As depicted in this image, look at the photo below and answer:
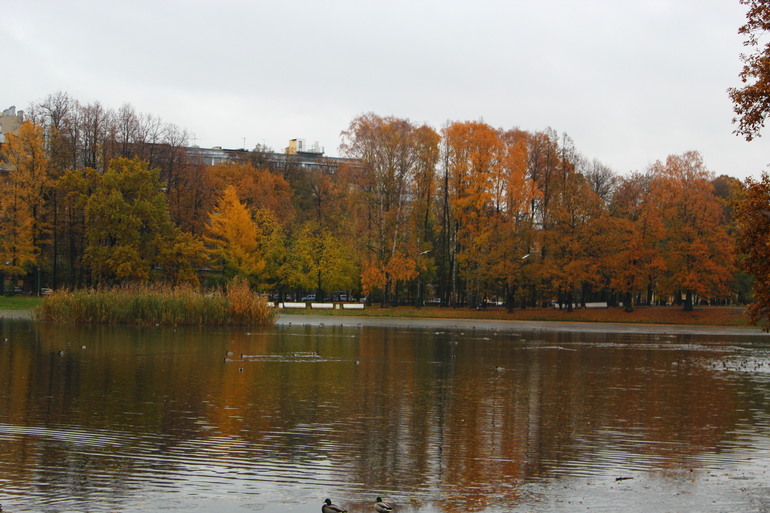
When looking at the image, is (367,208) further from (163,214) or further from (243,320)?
(243,320)

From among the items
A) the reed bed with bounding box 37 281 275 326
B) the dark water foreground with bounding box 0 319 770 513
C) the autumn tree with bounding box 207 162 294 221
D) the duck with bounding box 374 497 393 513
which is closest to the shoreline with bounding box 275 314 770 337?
the reed bed with bounding box 37 281 275 326

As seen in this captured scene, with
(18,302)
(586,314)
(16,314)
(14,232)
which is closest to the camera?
(16,314)

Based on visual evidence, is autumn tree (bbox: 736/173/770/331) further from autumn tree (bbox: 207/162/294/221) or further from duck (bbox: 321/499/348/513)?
autumn tree (bbox: 207/162/294/221)

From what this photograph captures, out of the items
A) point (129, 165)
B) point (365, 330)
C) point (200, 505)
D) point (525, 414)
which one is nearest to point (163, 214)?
point (129, 165)

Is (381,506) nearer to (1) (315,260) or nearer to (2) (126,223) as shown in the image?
(2) (126,223)

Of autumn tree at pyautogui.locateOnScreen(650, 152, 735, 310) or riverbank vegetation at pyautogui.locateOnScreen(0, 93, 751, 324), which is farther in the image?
autumn tree at pyautogui.locateOnScreen(650, 152, 735, 310)

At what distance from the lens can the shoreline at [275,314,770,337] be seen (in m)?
64.6

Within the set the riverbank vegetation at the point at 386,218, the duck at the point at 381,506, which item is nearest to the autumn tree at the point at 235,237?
the riverbank vegetation at the point at 386,218

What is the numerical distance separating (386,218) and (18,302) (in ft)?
112

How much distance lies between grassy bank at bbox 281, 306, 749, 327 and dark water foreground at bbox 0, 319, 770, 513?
140 feet

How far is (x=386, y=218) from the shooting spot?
81062 mm

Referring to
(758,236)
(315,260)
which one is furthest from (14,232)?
(758,236)

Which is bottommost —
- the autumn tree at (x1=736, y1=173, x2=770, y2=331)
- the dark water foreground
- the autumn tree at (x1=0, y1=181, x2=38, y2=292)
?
the dark water foreground

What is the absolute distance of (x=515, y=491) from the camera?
13.6 metres
